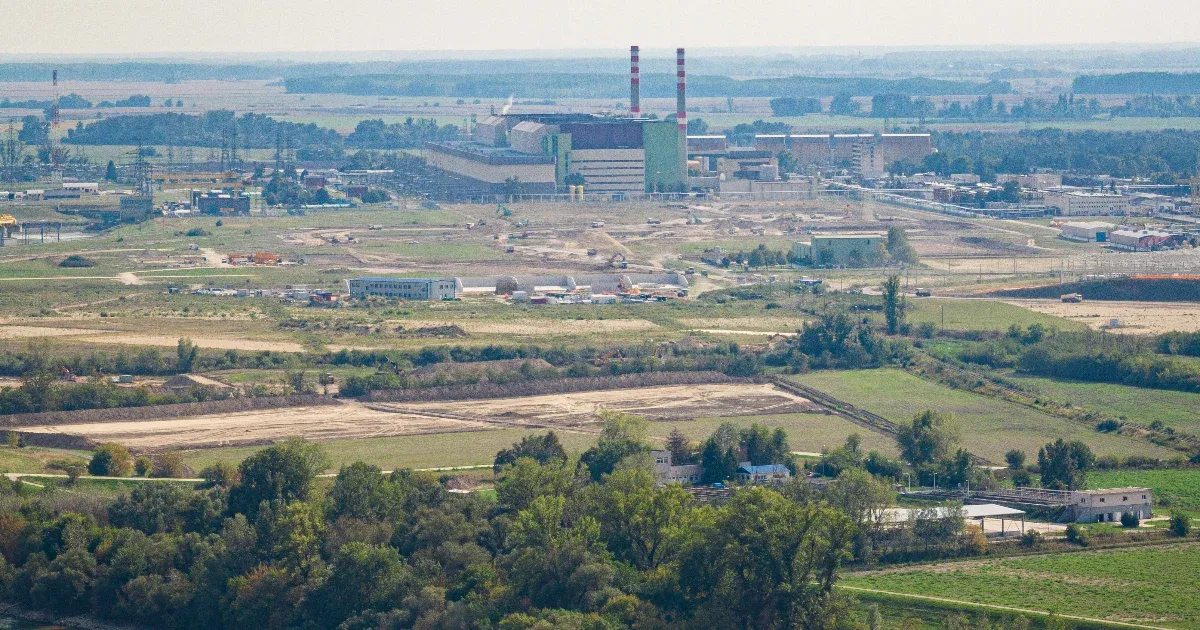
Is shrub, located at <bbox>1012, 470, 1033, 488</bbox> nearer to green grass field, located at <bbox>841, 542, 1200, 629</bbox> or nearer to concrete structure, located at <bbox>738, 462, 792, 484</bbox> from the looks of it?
concrete structure, located at <bbox>738, 462, 792, 484</bbox>

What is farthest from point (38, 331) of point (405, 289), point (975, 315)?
point (975, 315)

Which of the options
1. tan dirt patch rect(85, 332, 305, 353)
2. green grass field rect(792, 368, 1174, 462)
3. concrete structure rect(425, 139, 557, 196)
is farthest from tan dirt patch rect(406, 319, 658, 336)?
concrete structure rect(425, 139, 557, 196)

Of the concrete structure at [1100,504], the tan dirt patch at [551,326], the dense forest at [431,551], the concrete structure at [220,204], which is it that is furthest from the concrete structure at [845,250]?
the dense forest at [431,551]

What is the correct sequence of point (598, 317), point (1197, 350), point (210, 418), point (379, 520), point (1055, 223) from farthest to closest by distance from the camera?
point (1055, 223) < point (598, 317) < point (1197, 350) < point (210, 418) < point (379, 520)

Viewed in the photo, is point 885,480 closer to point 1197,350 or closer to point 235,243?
point 1197,350

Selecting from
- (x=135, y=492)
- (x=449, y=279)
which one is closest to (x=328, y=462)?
(x=135, y=492)

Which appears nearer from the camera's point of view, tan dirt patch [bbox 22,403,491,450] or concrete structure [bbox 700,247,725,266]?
tan dirt patch [bbox 22,403,491,450]
